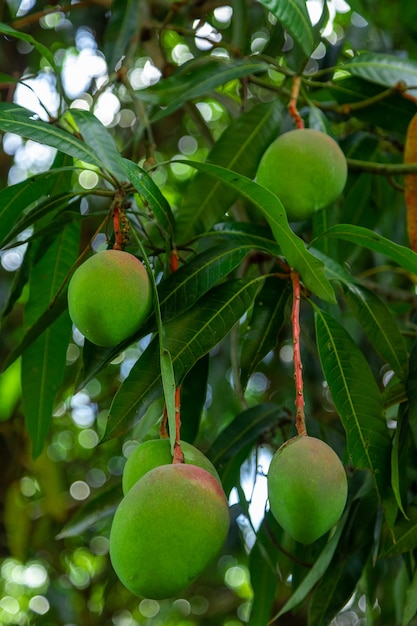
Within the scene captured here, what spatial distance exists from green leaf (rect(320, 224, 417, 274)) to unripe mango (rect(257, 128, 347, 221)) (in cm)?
5

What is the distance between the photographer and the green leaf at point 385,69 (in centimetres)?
141

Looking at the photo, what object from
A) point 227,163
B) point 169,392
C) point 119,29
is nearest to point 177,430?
point 169,392

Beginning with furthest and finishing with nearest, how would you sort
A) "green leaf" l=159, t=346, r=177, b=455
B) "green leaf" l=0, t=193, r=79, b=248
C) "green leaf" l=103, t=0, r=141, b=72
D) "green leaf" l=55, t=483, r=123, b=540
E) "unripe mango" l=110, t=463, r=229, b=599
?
"green leaf" l=103, t=0, r=141, b=72 < "green leaf" l=55, t=483, r=123, b=540 < "green leaf" l=0, t=193, r=79, b=248 < "green leaf" l=159, t=346, r=177, b=455 < "unripe mango" l=110, t=463, r=229, b=599

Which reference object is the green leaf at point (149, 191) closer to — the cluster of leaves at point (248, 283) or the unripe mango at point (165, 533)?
the cluster of leaves at point (248, 283)

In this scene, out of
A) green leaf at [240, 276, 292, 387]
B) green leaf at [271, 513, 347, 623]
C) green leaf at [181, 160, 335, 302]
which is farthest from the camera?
green leaf at [240, 276, 292, 387]

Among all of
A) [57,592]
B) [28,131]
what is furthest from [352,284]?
[57,592]

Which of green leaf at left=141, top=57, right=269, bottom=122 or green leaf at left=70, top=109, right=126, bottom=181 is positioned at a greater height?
green leaf at left=70, top=109, right=126, bottom=181

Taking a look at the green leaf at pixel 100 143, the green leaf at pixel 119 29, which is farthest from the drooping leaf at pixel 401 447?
the green leaf at pixel 119 29

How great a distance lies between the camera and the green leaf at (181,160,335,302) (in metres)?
0.95

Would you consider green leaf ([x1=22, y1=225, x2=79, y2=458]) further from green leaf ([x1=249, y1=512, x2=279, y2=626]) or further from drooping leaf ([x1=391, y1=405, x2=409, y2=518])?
drooping leaf ([x1=391, y1=405, x2=409, y2=518])

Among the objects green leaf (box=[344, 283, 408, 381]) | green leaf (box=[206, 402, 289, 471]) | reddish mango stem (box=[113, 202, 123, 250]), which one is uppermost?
reddish mango stem (box=[113, 202, 123, 250])

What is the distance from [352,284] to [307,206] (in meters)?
0.16

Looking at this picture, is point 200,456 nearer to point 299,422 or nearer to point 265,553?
point 299,422

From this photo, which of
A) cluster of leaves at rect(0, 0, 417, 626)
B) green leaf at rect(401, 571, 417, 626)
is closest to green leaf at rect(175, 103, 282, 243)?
cluster of leaves at rect(0, 0, 417, 626)
